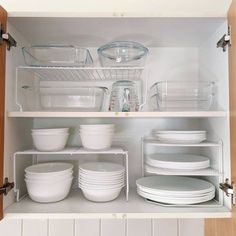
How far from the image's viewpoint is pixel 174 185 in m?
0.92

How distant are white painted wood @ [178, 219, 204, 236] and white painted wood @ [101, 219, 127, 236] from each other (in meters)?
0.26

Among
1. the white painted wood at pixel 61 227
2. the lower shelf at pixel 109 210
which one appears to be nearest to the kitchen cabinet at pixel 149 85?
the lower shelf at pixel 109 210

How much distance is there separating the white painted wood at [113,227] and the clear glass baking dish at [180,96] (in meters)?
0.56

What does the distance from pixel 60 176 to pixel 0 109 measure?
31 cm

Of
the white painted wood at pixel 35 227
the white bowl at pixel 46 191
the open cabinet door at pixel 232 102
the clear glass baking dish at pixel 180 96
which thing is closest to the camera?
the open cabinet door at pixel 232 102

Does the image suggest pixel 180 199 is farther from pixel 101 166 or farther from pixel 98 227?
pixel 98 227

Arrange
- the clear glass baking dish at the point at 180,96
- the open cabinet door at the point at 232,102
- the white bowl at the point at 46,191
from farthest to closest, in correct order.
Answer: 1. the clear glass baking dish at the point at 180,96
2. the white bowl at the point at 46,191
3. the open cabinet door at the point at 232,102

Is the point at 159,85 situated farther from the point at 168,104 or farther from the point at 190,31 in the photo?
the point at 190,31

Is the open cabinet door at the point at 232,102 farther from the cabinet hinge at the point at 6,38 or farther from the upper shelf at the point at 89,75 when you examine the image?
the cabinet hinge at the point at 6,38

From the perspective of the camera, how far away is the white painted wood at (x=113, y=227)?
108 centimetres

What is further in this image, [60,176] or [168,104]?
[168,104]

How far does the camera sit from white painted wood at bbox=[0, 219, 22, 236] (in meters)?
1.07

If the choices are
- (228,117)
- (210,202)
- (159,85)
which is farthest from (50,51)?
(210,202)

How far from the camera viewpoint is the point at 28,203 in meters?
0.84
